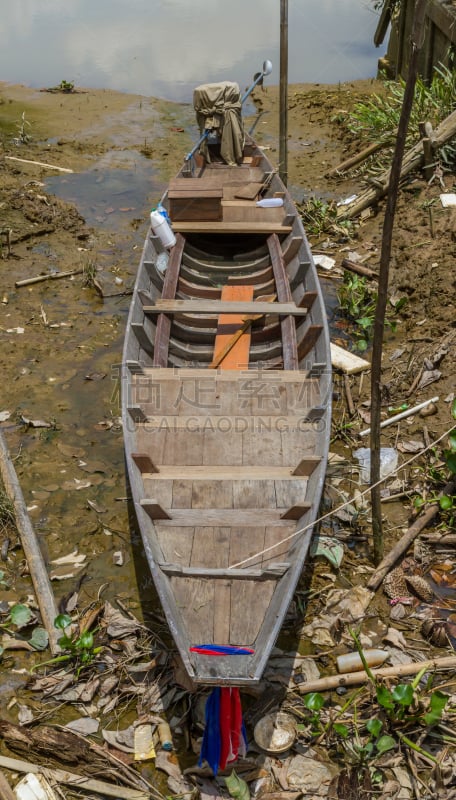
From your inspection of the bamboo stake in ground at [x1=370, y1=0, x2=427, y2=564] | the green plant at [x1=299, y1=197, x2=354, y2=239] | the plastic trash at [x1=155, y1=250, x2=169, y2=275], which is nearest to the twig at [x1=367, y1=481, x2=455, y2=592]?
the bamboo stake in ground at [x1=370, y1=0, x2=427, y2=564]

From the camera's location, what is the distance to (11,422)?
742 cm

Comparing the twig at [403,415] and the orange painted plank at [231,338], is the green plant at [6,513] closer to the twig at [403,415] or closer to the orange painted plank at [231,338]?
the orange painted plank at [231,338]

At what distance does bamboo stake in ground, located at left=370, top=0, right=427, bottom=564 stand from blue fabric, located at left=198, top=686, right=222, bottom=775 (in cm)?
211

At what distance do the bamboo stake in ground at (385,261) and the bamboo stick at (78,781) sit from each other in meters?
2.71

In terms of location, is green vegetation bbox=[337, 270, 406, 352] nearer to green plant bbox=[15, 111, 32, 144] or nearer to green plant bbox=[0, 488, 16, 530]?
green plant bbox=[0, 488, 16, 530]

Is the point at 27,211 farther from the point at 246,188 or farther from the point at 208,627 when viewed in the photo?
the point at 208,627

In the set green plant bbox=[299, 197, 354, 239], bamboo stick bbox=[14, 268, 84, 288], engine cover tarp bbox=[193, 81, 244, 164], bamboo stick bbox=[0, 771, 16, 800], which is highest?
engine cover tarp bbox=[193, 81, 244, 164]

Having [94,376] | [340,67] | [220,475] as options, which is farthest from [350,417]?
[340,67]

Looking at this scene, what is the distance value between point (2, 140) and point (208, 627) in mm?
14530

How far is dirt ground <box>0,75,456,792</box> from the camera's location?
6.29 meters

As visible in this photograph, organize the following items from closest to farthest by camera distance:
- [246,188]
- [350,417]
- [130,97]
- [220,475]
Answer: [220,475], [350,417], [246,188], [130,97]

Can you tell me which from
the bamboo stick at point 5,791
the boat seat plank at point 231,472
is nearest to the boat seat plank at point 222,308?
the boat seat plank at point 231,472

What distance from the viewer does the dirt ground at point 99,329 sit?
20.6ft

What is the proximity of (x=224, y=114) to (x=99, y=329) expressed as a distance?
3991 millimetres
